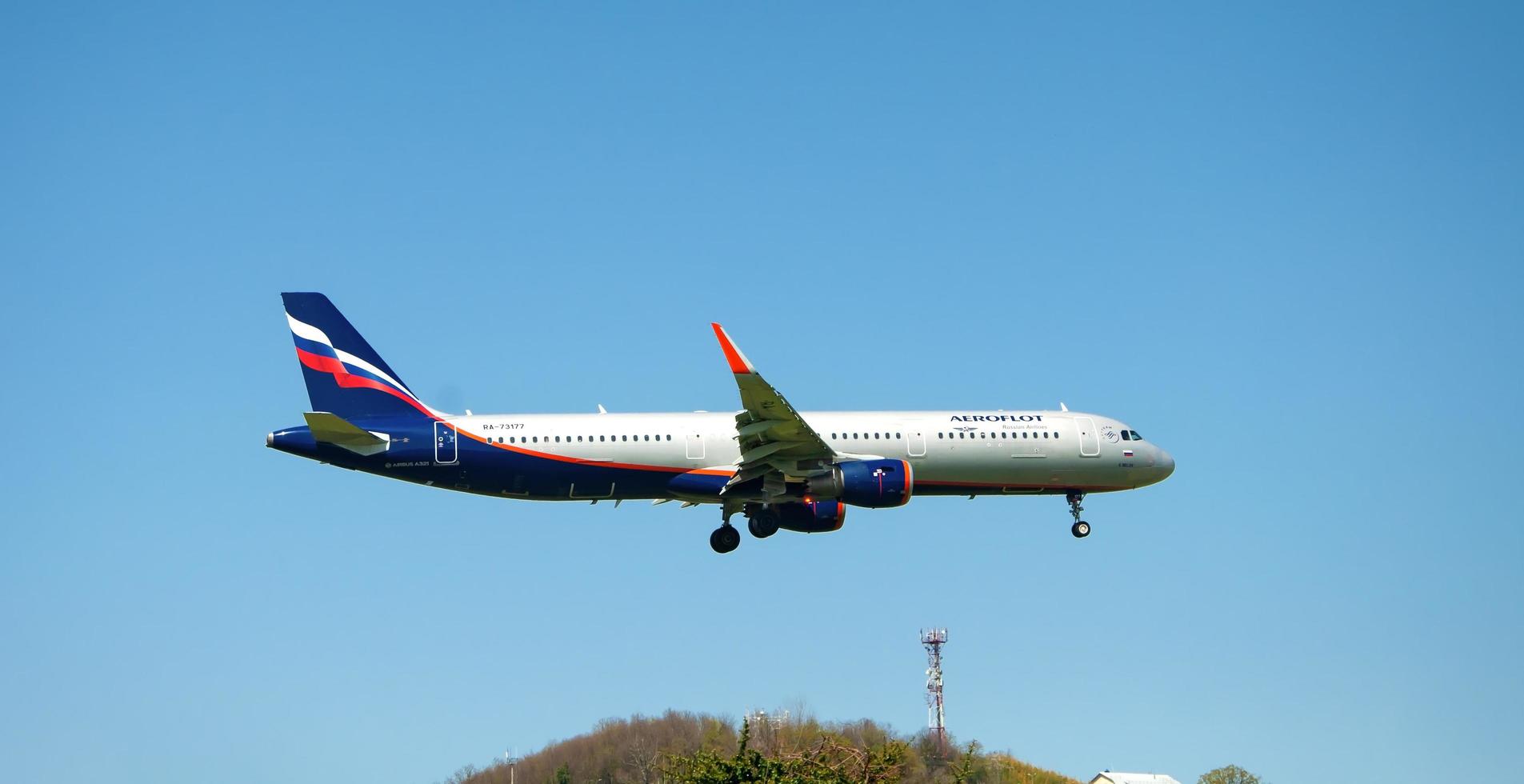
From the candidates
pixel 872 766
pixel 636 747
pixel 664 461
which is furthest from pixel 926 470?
pixel 636 747

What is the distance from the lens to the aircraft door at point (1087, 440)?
2729 inches

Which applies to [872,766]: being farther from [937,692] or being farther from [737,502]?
[937,692]

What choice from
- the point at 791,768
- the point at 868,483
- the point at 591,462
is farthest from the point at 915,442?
the point at 791,768

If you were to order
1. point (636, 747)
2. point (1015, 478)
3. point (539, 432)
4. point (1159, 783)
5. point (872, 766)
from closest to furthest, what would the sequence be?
point (872, 766) < point (539, 432) < point (1015, 478) < point (636, 747) < point (1159, 783)

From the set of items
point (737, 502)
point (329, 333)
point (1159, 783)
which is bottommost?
point (1159, 783)

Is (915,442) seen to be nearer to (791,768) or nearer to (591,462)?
(591,462)

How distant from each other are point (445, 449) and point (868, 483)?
14281 mm

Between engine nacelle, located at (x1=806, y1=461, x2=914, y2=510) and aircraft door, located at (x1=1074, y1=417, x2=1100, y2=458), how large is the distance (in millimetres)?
8589

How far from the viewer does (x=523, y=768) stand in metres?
107

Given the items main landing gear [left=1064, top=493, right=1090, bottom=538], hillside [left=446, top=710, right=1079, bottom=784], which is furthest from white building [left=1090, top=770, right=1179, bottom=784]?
main landing gear [left=1064, top=493, right=1090, bottom=538]

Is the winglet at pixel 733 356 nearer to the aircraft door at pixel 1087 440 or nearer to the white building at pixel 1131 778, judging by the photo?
the aircraft door at pixel 1087 440

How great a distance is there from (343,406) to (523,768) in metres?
46.2

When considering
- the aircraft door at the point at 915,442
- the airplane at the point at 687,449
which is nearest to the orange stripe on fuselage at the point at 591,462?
the airplane at the point at 687,449

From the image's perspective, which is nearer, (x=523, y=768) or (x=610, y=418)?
(x=610, y=418)
